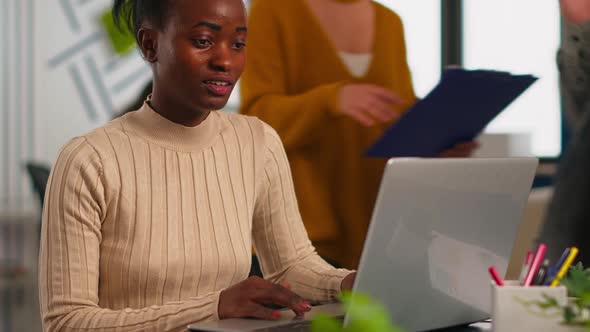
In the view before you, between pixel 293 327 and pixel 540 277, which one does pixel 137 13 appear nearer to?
pixel 293 327

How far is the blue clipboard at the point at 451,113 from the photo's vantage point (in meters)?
1.85

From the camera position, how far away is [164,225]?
1.53 m

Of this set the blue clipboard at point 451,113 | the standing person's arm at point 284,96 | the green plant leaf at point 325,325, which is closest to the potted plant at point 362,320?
the green plant leaf at point 325,325

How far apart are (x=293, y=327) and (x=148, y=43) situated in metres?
0.58

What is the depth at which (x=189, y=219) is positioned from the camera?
1.57 m

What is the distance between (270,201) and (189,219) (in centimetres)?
21

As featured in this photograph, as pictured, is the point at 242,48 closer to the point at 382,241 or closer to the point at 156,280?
the point at 156,280

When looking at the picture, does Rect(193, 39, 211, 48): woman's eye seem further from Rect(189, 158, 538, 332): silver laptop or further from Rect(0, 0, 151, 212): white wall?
Rect(0, 0, 151, 212): white wall

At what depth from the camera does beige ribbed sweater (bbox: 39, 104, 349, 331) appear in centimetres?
140

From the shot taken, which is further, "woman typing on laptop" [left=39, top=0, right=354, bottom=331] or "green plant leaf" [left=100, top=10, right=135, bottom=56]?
"green plant leaf" [left=100, top=10, right=135, bottom=56]

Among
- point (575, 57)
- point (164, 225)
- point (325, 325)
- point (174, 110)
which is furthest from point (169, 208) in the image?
point (325, 325)

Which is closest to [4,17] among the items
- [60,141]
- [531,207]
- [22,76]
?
[22,76]

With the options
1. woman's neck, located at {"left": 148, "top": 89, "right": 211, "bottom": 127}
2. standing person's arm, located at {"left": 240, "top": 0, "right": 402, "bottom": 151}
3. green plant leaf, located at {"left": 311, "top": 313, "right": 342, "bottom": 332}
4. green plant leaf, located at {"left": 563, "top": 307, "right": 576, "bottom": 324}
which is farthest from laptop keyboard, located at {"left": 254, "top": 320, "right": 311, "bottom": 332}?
standing person's arm, located at {"left": 240, "top": 0, "right": 402, "bottom": 151}

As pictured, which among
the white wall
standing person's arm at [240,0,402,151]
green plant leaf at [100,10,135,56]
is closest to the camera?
standing person's arm at [240,0,402,151]
